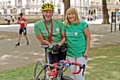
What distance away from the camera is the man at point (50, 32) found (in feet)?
15.7

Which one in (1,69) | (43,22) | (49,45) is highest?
(43,22)

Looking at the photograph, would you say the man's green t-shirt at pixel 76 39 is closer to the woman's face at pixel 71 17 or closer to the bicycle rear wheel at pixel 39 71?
the woman's face at pixel 71 17

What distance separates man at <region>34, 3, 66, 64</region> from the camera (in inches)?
189

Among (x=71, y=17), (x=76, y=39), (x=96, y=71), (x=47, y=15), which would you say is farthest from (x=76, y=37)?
(x=96, y=71)

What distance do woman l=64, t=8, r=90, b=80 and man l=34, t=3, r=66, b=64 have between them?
0.53 ft

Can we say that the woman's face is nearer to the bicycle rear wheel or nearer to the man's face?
the man's face

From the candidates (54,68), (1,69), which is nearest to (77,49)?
(54,68)

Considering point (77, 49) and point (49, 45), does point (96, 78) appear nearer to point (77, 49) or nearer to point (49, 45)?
point (77, 49)

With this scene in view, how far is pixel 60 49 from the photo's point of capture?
15.7 feet

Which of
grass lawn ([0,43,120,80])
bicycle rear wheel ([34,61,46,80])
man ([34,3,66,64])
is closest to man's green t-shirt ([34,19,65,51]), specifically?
man ([34,3,66,64])

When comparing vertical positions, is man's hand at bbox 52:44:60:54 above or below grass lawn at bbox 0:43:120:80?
above

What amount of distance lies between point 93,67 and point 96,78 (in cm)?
144

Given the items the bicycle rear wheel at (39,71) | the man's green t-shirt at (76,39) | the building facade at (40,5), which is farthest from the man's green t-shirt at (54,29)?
the building facade at (40,5)

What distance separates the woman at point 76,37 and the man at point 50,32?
6.3 inches
